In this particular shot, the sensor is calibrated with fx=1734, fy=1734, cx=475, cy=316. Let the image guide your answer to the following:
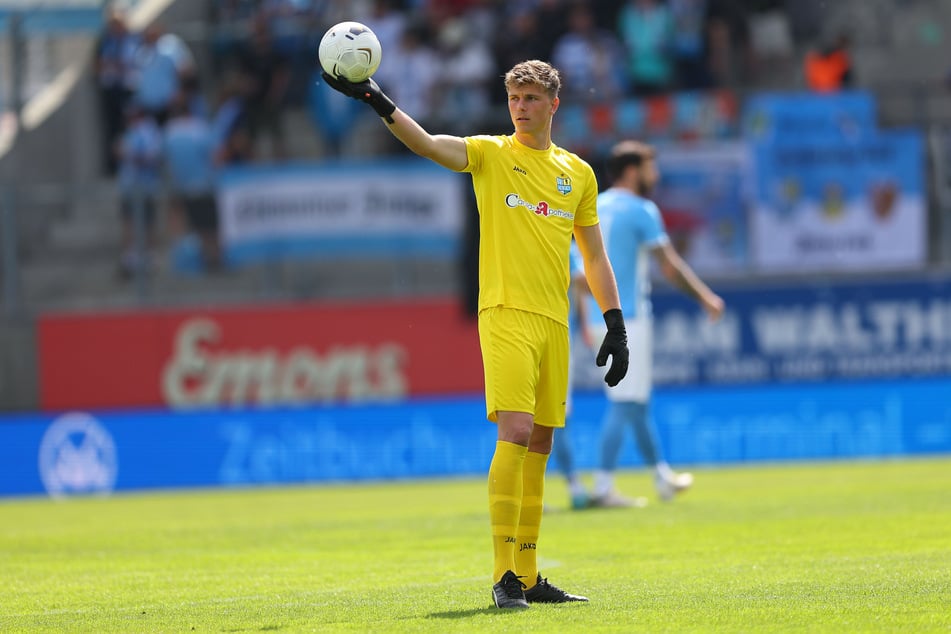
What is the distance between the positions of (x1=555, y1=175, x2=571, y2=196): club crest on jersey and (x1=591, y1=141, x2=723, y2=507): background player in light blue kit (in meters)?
5.00

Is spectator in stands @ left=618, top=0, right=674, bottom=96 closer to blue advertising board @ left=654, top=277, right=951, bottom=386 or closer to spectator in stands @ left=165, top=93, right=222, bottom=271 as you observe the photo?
blue advertising board @ left=654, top=277, right=951, bottom=386

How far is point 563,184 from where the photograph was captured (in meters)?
7.92

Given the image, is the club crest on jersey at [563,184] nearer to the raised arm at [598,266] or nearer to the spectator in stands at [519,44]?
the raised arm at [598,266]

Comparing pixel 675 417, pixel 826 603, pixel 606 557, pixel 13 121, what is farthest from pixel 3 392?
pixel 826 603

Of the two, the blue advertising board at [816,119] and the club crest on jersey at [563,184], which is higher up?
the blue advertising board at [816,119]

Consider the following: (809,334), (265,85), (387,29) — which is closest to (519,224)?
(809,334)

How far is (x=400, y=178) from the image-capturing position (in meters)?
20.3

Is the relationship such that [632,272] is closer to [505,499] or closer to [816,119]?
[505,499]

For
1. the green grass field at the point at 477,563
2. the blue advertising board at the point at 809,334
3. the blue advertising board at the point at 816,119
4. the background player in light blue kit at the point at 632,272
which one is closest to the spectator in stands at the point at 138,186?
the green grass field at the point at 477,563

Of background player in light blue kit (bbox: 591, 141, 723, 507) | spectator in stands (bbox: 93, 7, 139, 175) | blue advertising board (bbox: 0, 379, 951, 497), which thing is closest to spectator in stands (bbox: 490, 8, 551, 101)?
blue advertising board (bbox: 0, 379, 951, 497)

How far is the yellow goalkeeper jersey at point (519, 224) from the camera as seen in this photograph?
777 cm

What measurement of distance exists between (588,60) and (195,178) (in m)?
5.03

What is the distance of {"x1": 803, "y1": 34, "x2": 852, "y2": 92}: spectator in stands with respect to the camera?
20.9 m

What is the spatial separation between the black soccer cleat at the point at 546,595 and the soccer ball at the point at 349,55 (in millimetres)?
2355
